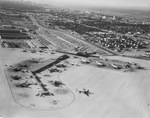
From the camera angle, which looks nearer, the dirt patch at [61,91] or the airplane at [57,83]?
the dirt patch at [61,91]

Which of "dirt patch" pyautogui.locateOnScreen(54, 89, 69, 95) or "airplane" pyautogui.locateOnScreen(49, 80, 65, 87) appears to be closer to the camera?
"dirt patch" pyautogui.locateOnScreen(54, 89, 69, 95)

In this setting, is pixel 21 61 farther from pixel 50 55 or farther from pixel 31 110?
pixel 31 110

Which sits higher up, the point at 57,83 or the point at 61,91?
the point at 57,83

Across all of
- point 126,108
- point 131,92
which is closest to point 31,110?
point 126,108

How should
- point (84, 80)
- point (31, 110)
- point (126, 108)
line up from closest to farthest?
point (31, 110) < point (126, 108) < point (84, 80)

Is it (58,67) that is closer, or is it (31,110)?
(31,110)

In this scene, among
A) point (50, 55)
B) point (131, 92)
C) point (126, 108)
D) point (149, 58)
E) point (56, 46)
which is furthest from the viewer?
point (56, 46)

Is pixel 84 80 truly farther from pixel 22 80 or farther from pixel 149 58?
pixel 149 58

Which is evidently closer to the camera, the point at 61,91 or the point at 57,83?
the point at 61,91

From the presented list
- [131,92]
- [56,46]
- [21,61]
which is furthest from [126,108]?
[56,46]
